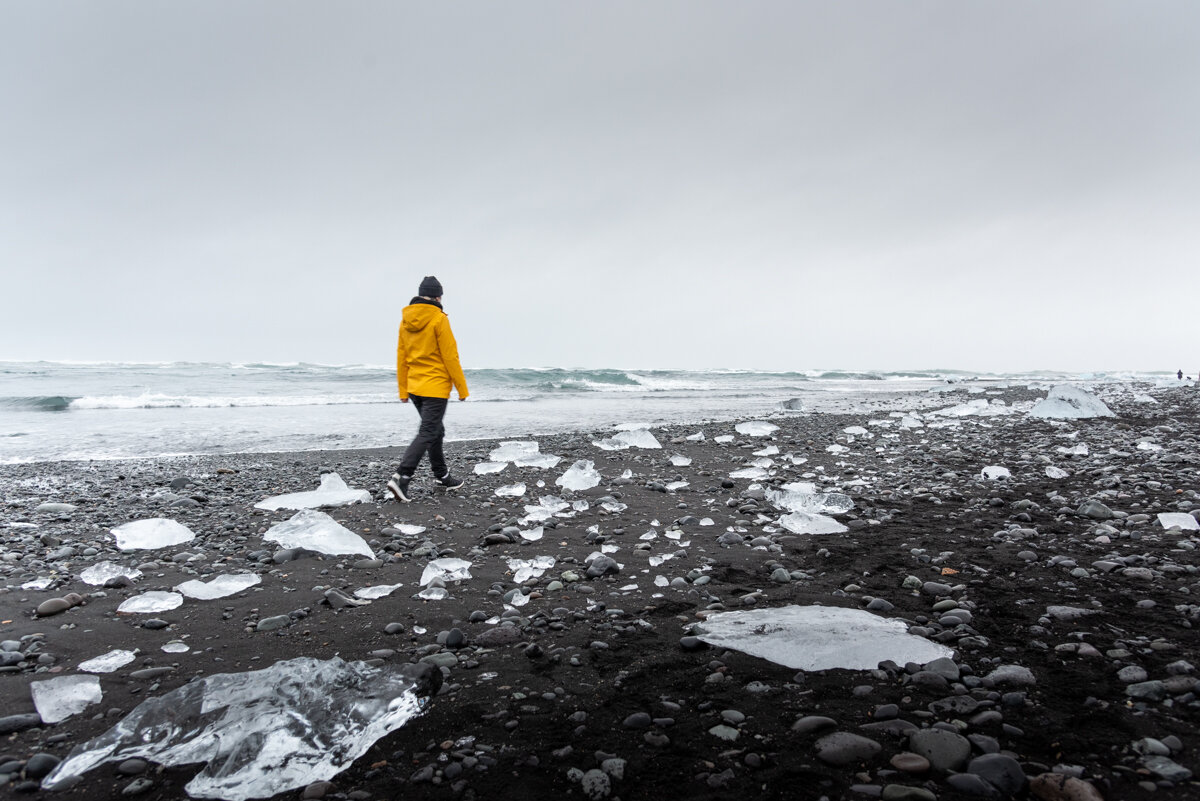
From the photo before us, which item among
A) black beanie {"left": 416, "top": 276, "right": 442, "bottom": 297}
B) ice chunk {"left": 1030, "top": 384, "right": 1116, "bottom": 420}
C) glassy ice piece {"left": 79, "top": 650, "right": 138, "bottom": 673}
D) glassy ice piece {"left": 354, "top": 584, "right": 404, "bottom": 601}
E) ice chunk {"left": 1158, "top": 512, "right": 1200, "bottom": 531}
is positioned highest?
black beanie {"left": 416, "top": 276, "right": 442, "bottom": 297}

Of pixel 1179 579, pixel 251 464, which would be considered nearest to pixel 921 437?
pixel 1179 579

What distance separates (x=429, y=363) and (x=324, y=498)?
4.85ft

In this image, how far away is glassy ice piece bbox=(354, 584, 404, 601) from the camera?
297cm

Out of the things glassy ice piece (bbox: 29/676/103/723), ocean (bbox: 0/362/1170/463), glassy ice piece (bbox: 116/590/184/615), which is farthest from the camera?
ocean (bbox: 0/362/1170/463)

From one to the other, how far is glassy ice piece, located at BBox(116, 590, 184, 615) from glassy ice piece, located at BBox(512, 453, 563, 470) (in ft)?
12.3

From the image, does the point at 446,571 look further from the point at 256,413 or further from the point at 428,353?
the point at 256,413

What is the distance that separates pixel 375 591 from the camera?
3018mm

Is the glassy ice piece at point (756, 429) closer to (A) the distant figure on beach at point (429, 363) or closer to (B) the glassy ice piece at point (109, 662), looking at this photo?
(A) the distant figure on beach at point (429, 363)

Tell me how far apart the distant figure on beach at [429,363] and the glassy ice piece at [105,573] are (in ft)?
7.05

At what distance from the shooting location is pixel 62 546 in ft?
12.2

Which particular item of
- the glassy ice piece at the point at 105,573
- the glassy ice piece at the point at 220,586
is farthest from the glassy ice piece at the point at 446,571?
the glassy ice piece at the point at 105,573

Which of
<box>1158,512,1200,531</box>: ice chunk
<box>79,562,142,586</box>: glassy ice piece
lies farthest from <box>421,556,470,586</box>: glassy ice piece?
<box>1158,512,1200,531</box>: ice chunk

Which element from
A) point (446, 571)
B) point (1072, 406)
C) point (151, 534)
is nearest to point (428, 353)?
point (151, 534)

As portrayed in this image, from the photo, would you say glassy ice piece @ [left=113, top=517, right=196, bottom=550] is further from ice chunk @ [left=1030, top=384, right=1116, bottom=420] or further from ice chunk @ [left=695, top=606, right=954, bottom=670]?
ice chunk @ [left=1030, top=384, right=1116, bottom=420]
